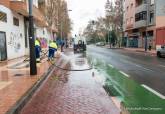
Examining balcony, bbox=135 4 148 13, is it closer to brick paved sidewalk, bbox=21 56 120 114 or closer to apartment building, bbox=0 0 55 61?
apartment building, bbox=0 0 55 61

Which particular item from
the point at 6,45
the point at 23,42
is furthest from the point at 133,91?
the point at 23,42

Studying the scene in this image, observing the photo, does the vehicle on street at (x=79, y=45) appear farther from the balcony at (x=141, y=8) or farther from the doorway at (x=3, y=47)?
the doorway at (x=3, y=47)

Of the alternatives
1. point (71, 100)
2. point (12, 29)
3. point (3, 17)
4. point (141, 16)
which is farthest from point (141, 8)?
point (71, 100)

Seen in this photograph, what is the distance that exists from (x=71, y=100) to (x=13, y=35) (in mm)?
19718

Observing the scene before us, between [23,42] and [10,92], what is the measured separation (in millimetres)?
23008

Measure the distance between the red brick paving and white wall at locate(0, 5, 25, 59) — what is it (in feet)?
44.7

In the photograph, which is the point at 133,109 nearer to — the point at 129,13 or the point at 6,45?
the point at 6,45

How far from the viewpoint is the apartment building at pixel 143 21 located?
50.0 meters

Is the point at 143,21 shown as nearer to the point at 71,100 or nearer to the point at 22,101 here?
the point at 71,100

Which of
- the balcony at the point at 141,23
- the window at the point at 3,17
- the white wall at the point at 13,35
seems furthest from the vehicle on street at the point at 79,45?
the window at the point at 3,17

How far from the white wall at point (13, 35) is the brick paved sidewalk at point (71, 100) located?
13.6 m

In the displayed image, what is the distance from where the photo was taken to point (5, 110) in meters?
7.37

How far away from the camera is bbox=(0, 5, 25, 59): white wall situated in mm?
25516

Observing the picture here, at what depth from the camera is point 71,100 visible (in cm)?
923
